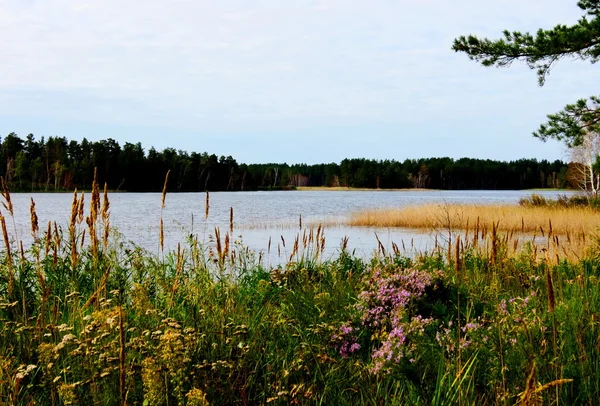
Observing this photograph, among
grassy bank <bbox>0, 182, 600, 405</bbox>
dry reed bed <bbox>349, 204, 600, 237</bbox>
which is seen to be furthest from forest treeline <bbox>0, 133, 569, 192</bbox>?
grassy bank <bbox>0, 182, 600, 405</bbox>

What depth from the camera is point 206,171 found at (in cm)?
9119

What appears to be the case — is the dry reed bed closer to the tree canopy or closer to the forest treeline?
the tree canopy

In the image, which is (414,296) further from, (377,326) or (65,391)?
(65,391)

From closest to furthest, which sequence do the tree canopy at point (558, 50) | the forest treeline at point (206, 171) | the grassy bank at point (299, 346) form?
the grassy bank at point (299, 346)
the tree canopy at point (558, 50)
the forest treeline at point (206, 171)

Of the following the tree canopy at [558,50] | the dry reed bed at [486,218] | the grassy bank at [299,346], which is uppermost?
the tree canopy at [558,50]

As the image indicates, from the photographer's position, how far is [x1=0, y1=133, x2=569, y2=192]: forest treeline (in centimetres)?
7394

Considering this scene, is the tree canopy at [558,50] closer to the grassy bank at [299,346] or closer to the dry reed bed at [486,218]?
the dry reed bed at [486,218]

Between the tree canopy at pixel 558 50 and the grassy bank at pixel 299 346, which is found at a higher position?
the tree canopy at pixel 558 50

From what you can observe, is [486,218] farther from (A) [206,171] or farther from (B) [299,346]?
(A) [206,171]

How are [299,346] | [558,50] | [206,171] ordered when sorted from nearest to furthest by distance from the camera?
[299,346], [558,50], [206,171]

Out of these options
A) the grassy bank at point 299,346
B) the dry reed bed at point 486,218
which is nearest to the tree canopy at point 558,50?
the dry reed bed at point 486,218

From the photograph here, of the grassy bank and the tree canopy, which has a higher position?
the tree canopy

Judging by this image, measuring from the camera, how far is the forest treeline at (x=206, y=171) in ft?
243

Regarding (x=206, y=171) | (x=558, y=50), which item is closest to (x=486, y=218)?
(x=558, y=50)
